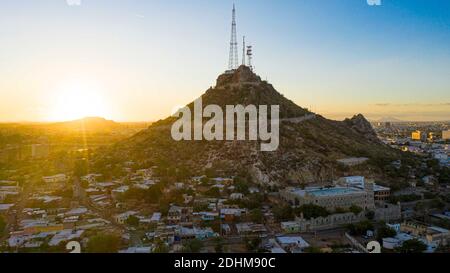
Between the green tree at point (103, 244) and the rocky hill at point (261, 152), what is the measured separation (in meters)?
11.2

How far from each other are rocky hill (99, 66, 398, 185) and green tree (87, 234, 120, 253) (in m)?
11.2

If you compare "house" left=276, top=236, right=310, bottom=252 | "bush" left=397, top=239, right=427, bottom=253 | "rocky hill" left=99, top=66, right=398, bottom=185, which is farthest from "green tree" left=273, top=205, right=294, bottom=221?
"rocky hill" left=99, top=66, right=398, bottom=185

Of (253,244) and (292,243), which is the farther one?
(292,243)

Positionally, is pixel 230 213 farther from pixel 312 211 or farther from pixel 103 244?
pixel 103 244

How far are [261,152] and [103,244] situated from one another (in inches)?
588

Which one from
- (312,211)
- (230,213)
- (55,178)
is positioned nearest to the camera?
(312,211)

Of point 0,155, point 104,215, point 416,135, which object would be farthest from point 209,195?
point 416,135

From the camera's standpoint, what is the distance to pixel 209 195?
727 inches

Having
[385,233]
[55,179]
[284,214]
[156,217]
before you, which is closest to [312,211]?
[284,214]

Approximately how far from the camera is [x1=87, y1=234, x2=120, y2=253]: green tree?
10599 mm

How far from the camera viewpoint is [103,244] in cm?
1095
